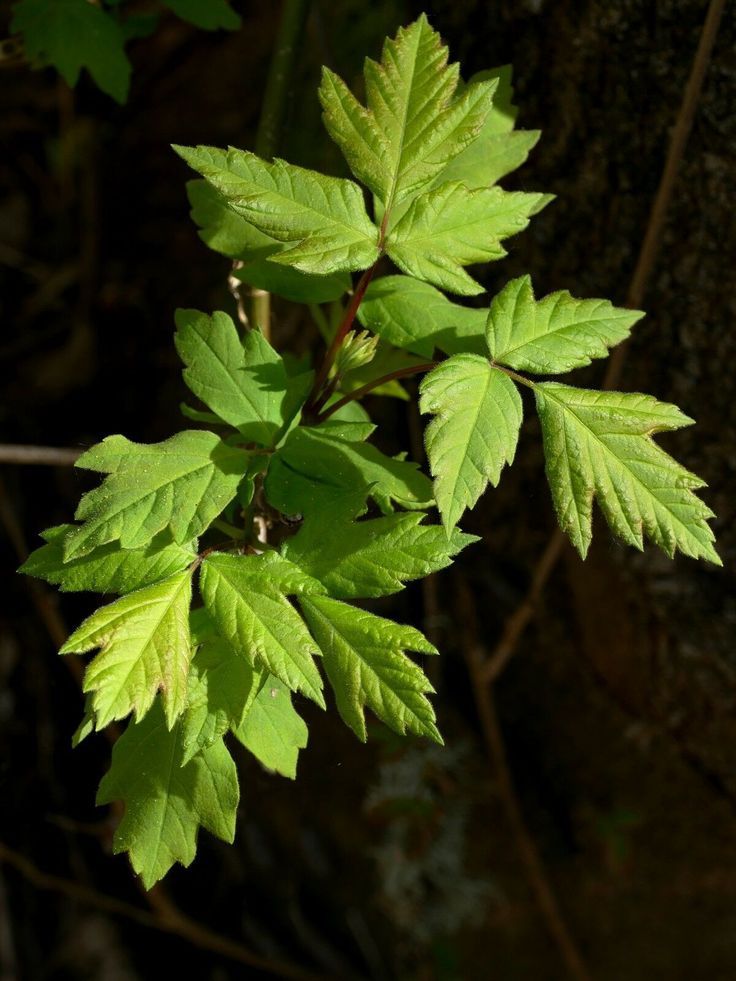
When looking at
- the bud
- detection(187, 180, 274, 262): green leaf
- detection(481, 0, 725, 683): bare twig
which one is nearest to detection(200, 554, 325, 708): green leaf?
the bud

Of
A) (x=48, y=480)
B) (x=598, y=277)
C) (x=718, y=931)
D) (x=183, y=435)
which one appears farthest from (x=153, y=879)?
(x=718, y=931)

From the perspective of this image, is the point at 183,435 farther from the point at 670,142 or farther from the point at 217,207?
the point at 670,142

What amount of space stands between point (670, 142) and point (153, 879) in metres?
1.20

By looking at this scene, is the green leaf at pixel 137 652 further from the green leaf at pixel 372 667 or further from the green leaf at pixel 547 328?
the green leaf at pixel 547 328

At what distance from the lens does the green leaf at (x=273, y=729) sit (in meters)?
1.06

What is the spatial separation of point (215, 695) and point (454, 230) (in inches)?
23.3

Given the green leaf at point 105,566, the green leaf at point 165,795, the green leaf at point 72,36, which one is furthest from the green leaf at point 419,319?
the green leaf at point 72,36

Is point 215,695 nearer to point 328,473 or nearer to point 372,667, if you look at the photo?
point 372,667

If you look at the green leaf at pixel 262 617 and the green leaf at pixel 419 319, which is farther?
the green leaf at pixel 419 319

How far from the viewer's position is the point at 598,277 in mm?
1435

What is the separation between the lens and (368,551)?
3.34 feet

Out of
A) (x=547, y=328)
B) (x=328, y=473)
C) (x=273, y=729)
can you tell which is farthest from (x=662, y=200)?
(x=273, y=729)

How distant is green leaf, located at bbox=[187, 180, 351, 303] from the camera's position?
114 centimetres

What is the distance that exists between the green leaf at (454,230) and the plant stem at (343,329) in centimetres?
5
